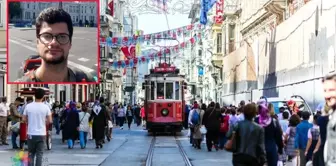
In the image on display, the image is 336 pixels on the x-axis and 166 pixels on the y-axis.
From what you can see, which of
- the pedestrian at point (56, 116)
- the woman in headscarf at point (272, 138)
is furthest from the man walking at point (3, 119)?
the woman in headscarf at point (272, 138)

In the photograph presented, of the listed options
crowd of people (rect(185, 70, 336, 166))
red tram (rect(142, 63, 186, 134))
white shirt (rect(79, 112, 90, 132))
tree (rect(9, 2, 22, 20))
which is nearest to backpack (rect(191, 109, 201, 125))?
white shirt (rect(79, 112, 90, 132))

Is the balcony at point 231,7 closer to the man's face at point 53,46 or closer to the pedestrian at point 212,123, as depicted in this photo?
the man's face at point 53,46

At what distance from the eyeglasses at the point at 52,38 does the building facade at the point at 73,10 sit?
1.16 meters

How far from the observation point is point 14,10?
39281 mm

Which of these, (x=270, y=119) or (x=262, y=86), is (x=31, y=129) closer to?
(x=270, y=119)

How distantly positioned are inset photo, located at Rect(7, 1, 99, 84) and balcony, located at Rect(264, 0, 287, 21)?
10.1m

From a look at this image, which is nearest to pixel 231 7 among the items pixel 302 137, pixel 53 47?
pixel 53 47

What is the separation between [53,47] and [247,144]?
1072 inches

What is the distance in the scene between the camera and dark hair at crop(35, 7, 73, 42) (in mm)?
37969

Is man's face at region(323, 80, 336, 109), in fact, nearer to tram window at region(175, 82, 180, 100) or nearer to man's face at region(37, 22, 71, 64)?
man's face at region(37, 22, 71, 64)

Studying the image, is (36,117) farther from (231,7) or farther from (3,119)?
(231,7)

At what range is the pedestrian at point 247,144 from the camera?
11.2m

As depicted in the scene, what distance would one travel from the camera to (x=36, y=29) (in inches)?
1500

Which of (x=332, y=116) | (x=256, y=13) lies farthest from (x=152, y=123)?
(x=332, y=116)
